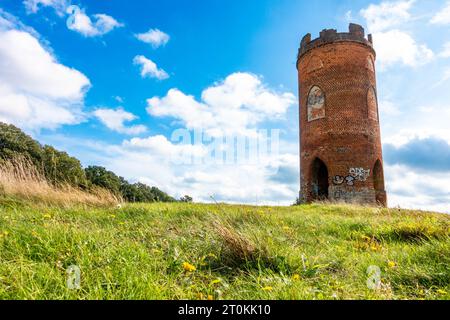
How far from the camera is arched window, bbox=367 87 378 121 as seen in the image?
1742 cm

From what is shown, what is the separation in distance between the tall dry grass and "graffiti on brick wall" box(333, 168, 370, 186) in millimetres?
12331

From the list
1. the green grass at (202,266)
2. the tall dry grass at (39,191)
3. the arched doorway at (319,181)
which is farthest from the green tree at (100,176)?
the green grass at (202,266)

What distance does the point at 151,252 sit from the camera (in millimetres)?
3057

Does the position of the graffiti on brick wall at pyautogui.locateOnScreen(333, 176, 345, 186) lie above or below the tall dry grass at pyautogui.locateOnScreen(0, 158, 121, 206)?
above

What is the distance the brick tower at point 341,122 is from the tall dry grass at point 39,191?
12638 mm

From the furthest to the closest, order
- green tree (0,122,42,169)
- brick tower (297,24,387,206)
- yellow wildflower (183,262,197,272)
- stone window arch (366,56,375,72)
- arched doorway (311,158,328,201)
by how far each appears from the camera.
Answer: green tree (0,122,42,169)
stone window arch (366,56,375,72)
arched doorway (311,158,328,201)
brick tower (297,24,387,206)
yellow wildflower (183,262,197,272)

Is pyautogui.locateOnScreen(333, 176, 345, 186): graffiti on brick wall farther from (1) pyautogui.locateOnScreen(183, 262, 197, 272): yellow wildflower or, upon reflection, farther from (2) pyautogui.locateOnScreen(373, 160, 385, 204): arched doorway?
(1) pyautogui.locateOnScreen(183, 262, 197, 272): yellow wildflower

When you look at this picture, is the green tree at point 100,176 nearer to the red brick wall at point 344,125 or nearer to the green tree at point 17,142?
the green tree at point 17,142

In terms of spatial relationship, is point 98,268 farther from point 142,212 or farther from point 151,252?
point 142,212

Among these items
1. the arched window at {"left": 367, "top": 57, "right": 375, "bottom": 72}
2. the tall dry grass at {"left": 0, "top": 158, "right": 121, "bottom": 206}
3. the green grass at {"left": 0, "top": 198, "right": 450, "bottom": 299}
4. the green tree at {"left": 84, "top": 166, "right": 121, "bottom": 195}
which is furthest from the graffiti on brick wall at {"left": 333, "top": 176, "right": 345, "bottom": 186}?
the green tree at {"left": 84, "top": 166, "right": 121, "bottom": 195}

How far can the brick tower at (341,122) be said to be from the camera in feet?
54.4

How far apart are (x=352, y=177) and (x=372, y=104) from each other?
182 inches

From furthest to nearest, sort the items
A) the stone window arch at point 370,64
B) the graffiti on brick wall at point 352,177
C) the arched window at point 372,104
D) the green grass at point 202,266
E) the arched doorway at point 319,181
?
the stone window arch at point 370,64
the arched doorway at point 319,181
the arched window at point 372,104
the graffiti on brick wall at point 352,177
the green grass at point 202,266
